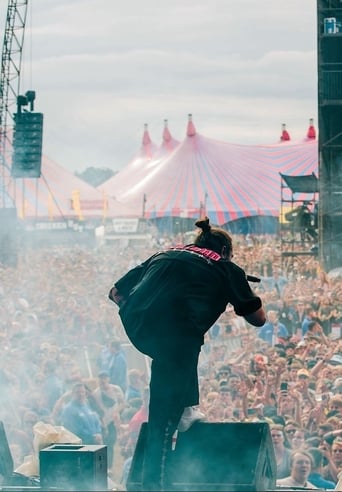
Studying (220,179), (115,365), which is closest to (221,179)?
(220,179)

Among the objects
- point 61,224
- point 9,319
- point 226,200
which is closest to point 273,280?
point 9,319

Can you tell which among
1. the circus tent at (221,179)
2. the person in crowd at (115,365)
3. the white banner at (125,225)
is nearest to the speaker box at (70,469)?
the person in crowd at (115,365)

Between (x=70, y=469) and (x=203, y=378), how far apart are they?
508 cm

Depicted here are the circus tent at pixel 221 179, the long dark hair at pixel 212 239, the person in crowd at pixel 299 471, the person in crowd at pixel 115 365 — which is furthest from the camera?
the circus tent at pixel 221 179

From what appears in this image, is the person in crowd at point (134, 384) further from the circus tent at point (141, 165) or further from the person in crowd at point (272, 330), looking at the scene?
the circus tent at point (141, 165)

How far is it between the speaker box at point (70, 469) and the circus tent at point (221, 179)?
40.2m

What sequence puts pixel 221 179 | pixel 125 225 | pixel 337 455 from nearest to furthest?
pixel 337 455
pixel 125 225
pixel 221 179

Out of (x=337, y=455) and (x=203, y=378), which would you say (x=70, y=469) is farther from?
(x=203, y=378)

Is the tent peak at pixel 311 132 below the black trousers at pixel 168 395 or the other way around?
the other way around

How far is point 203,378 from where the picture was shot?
9.05 metres

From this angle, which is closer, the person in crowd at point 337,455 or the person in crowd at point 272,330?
the person in crowd at point 337,455

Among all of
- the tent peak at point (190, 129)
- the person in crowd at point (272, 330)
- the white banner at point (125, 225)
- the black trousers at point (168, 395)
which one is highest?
the tent peak at point (190, 129)

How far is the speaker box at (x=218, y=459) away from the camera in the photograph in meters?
4.01

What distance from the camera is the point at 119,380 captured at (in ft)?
32.0
